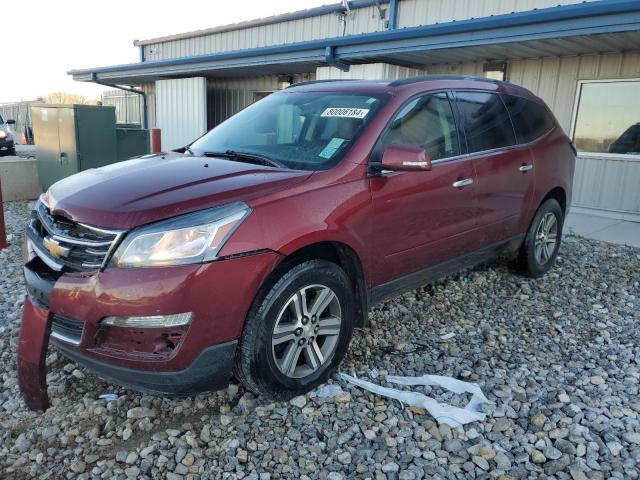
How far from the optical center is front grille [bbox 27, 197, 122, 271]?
2.45 metres

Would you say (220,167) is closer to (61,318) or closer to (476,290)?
(61,318)

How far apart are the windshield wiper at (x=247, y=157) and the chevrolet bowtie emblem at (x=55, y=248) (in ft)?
3.78

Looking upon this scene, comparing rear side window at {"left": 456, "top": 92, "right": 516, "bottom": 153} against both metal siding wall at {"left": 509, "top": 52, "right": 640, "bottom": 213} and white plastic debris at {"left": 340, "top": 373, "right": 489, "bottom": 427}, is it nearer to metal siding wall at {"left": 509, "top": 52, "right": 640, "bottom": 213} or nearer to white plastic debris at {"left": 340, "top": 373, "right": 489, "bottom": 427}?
white plastic debris at {"left": 340, "top": 373, "right": 489, "bottom": 427}

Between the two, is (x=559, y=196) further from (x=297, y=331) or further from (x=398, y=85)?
(x=297, y=331)

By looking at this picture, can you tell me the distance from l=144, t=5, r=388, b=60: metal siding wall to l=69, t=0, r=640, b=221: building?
0.03 meters

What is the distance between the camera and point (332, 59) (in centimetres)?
958

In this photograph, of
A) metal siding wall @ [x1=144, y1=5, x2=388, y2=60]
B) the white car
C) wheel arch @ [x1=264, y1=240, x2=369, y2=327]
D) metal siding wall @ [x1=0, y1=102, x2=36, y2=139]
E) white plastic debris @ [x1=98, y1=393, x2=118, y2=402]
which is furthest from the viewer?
metal siding wall @ [x1=0, y1=102, x2=36, y2=139]

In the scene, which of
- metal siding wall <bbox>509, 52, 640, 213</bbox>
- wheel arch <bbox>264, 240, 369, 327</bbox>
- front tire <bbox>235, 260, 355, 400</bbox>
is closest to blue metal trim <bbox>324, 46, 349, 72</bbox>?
metal siding wall <bbox>509, 52, 640, 213</bbox>

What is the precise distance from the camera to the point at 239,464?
243cm

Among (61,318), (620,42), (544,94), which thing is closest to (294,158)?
(61,318)

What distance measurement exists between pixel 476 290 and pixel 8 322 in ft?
12.7

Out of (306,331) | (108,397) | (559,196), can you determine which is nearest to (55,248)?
(108,397)

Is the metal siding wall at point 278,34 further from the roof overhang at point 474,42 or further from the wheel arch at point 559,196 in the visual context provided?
the wheel arch at point 559,196

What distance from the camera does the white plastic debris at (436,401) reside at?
9.13 feet
